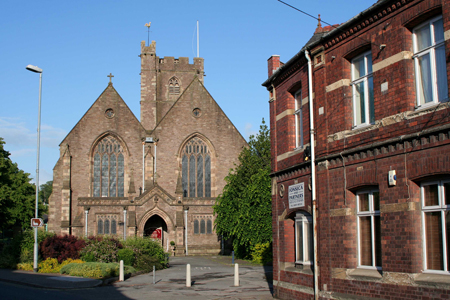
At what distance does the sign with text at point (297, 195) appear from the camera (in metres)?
13.6

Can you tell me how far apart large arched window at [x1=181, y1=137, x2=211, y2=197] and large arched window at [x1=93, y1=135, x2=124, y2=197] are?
506cm

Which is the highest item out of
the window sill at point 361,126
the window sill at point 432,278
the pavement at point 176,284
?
the window sill at point 361,126

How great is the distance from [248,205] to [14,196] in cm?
2321

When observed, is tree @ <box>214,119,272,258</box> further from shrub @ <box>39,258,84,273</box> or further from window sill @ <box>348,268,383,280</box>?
window sill @ <box>348,268,383,280</box>

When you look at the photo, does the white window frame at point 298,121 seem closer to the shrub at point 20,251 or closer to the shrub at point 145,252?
the shrub at point 145,252

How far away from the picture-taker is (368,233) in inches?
437

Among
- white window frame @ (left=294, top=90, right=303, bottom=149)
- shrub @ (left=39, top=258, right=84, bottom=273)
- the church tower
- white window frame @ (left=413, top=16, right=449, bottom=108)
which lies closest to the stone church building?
the church tower

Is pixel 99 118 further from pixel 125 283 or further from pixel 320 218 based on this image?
pixel 320 218

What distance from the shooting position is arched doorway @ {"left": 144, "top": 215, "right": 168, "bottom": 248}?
1558 inches

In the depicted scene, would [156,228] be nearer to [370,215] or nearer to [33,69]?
[33,69]

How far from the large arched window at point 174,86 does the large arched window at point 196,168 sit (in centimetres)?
1086

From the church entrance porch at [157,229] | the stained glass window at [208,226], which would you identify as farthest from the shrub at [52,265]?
the stained glass window at [208,226]

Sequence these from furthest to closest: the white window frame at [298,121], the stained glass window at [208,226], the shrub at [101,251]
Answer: the stained glass window at [208,226]
the shrub at [101,251]
the white window frame at [298,121]

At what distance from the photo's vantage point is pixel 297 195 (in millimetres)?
13898
